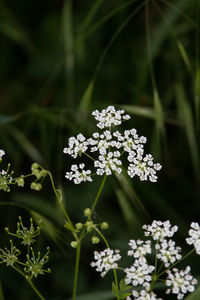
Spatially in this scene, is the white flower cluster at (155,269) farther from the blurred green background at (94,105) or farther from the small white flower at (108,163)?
the blurred green background at (94,105)

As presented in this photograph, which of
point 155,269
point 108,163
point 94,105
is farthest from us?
point 94,105

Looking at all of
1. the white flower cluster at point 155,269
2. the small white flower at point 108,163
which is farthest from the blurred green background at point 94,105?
the white flower cluster at point 155,269

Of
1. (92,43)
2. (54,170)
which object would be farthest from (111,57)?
(54,170)

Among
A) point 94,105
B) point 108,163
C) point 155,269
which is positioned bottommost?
point 155,269

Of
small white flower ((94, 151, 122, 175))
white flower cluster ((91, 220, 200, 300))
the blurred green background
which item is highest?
the blurred green background

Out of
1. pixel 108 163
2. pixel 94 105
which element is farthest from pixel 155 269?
pixel 94 105

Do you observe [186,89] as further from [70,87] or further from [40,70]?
[40,70]

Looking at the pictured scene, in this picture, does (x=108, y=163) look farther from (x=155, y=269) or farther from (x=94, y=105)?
(x=94, y=105)

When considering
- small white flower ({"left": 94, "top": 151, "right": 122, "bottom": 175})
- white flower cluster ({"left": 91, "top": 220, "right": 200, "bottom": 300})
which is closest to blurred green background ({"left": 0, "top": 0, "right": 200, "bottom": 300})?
small white flower ({"left": 94, "top": 151, "right": 122, "bottom": 175})

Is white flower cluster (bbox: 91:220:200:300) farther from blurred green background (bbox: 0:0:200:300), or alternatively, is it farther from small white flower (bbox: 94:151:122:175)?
blurred green background (bbox: 0:0:200:300)

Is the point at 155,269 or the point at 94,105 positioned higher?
the point at 94,105
